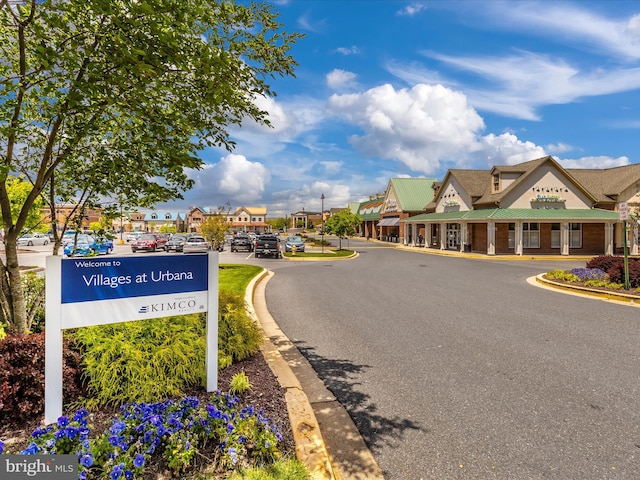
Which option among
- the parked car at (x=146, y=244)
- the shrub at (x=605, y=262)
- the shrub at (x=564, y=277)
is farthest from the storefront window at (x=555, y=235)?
the parked car at (x=146, y=244)

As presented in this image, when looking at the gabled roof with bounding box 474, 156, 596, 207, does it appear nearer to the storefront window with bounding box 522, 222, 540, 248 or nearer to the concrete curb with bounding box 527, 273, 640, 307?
the storefront window with bounding box 522, 222, 540, 248

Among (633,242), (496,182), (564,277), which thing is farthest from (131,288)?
(633,242)

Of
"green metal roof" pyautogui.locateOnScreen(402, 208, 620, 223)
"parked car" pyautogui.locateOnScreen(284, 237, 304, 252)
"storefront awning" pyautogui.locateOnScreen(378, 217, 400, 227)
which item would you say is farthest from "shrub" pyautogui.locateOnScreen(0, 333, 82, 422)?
"storefront awning" pyautogui.locateOnScreen(378, 217, 400, 227)

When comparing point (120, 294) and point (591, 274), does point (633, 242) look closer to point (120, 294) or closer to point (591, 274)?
point (591, 274)

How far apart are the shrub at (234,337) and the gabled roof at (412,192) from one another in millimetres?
46587

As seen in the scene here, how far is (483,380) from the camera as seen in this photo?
5199 mm

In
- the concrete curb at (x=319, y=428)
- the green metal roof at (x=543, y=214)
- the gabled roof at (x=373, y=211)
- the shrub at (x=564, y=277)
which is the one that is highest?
the gabled roof at (x=373, y=211)

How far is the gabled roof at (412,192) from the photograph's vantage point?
167 ft

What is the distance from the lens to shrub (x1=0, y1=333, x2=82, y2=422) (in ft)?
11.9

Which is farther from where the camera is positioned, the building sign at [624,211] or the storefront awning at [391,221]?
the storefront awning at [391,221]

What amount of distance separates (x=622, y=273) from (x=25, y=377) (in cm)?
1647

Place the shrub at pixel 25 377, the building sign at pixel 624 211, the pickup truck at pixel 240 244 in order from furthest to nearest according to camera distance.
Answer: the pickup truck at pixel 240 244, the building sign at pixel 624 211, the shrub at pixel 25 377

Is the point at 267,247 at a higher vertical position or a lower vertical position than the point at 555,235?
lower

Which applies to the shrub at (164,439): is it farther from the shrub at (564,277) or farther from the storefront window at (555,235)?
the storefront window at (555,235)
